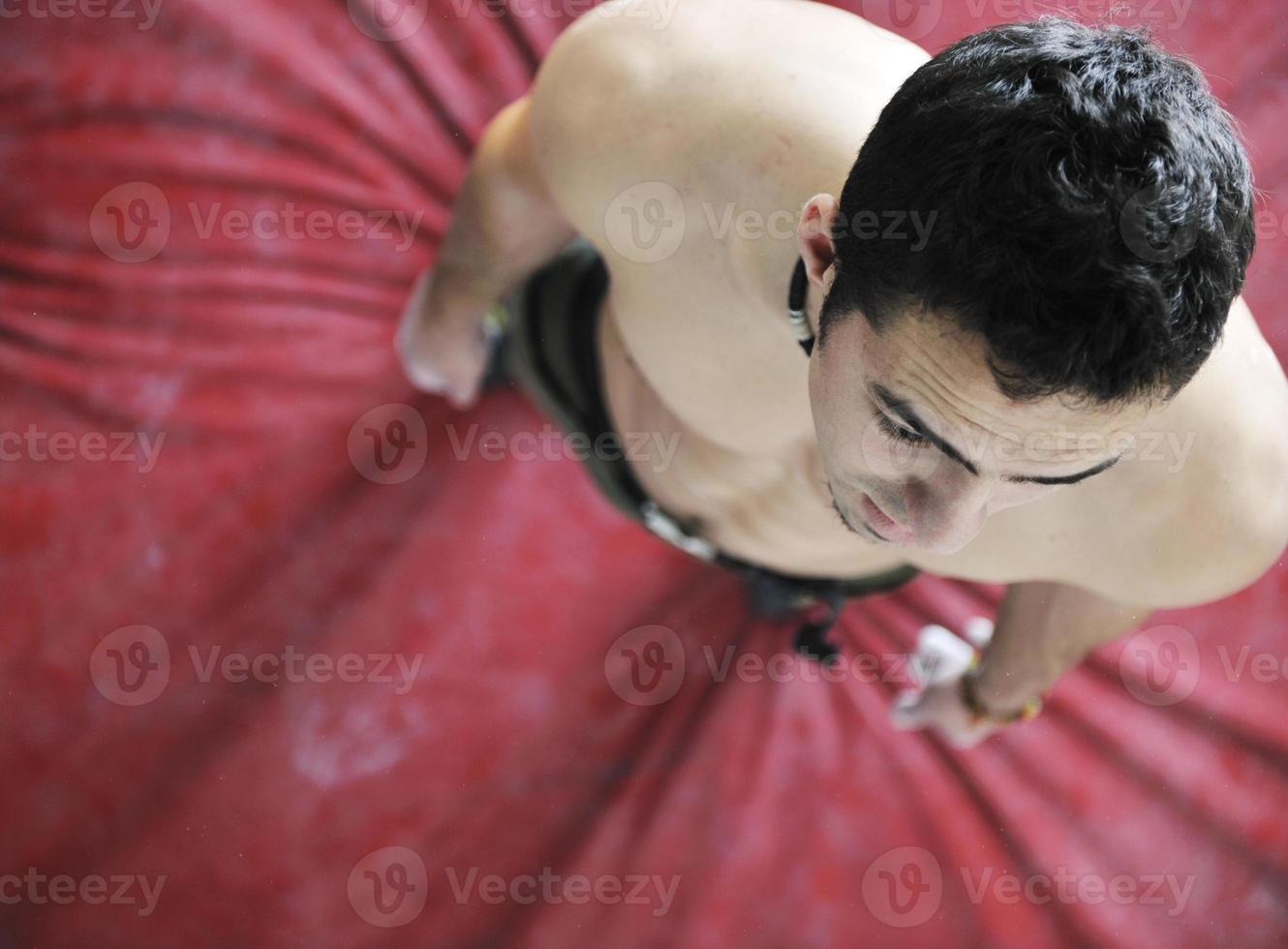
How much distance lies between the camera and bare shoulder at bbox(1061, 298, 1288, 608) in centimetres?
60

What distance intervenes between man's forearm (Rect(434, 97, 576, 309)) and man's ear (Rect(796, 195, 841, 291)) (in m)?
0.31

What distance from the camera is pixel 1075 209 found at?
16.6 inches

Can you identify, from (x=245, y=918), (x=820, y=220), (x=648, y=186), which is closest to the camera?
(x=820, y=220)

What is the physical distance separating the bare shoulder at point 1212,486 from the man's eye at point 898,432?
0.15 metres

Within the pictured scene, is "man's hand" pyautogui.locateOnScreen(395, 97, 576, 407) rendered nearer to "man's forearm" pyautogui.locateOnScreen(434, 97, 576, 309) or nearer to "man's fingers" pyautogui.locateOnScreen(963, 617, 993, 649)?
"man's forearm" pyautogui.locateOnScreen(434, 97, 576, 309)

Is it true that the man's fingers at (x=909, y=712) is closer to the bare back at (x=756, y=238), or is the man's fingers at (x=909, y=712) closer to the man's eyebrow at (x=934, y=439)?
the bare back at (x=756, y=238)

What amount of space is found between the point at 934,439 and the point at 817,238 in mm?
127

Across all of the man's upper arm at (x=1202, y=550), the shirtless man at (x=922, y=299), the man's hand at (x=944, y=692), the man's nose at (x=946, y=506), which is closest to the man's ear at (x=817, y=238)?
the shirtless man at (x=922, y=299)

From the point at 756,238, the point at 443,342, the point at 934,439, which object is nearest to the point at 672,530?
the point at 443,342

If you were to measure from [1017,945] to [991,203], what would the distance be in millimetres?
807

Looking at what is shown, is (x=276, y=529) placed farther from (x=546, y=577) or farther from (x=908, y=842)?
(x=908, y=842)

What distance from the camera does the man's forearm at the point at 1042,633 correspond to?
79 centimetres

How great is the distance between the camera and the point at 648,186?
0.70m

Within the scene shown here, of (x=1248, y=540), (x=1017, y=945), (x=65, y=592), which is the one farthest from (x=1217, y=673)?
(x=65, y=592)
